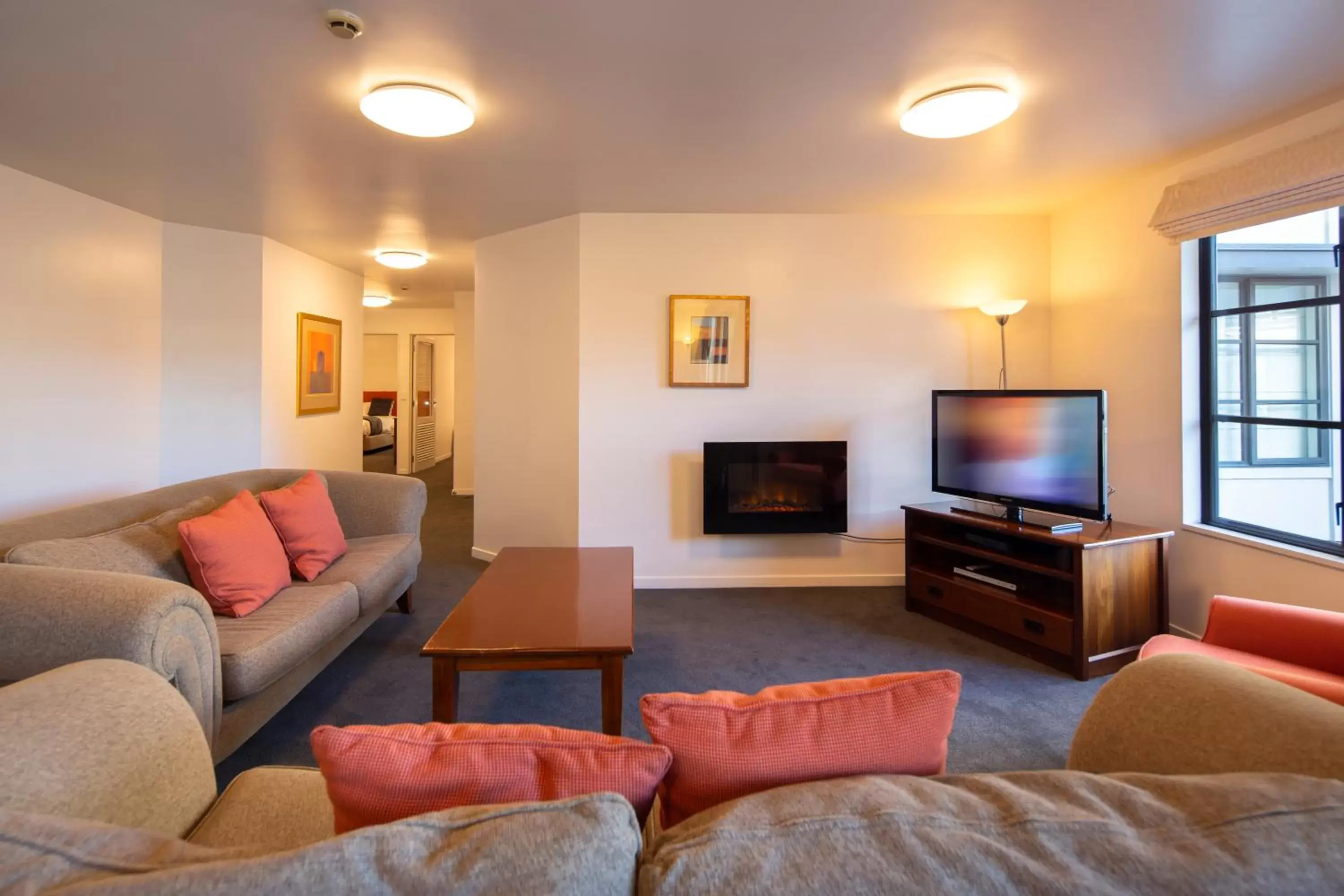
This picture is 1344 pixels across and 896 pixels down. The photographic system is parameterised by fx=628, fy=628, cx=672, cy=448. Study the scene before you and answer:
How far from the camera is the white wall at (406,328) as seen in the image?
8883 mm

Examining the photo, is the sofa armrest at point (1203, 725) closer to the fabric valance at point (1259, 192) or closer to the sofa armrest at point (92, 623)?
the sofa armrest at point (92, 623)

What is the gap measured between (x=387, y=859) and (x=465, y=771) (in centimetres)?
17

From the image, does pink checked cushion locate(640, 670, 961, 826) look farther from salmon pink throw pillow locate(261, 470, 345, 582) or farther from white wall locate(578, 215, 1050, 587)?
white wall locate(578, 215, 1050, 587)

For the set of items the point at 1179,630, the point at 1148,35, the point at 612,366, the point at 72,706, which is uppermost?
the point at 1148,35

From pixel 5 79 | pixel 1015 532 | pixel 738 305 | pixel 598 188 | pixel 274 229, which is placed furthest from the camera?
pixel 274 229

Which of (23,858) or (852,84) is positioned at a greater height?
(852,84)

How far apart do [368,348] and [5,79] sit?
950 cm

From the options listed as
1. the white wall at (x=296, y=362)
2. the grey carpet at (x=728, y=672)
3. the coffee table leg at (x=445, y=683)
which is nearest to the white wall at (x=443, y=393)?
the white wall at (x=296, y=362)

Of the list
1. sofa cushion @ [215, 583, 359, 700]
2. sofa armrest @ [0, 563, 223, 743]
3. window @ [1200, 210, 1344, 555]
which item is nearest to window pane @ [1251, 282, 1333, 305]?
window @ [1200, 210, 1344, 555]

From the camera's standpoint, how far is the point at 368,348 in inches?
446

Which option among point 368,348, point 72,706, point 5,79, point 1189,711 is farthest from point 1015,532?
point 368,348

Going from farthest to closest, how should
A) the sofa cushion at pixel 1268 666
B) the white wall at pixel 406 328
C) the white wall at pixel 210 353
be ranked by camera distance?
the white wall at pixel 406 328, the white wall at pixel 210 353, the sofa cushion at pixel 1268 666

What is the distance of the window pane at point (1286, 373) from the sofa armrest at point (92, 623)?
4300 mm

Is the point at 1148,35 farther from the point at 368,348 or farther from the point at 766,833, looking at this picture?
the point at 368,348
